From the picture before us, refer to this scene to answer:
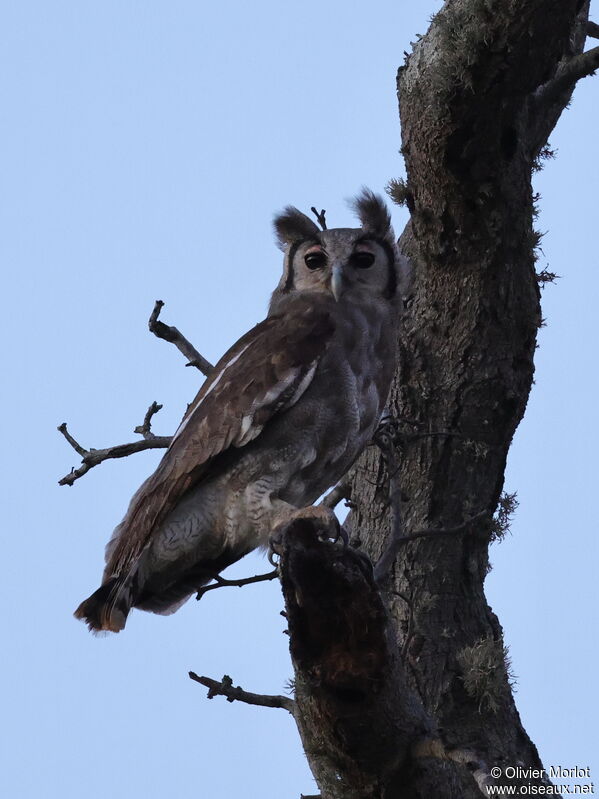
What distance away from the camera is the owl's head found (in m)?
4.76

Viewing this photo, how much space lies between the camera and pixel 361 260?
484 centimetres

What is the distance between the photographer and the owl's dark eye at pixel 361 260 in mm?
4816

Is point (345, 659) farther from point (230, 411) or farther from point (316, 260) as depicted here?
point (316, 260)

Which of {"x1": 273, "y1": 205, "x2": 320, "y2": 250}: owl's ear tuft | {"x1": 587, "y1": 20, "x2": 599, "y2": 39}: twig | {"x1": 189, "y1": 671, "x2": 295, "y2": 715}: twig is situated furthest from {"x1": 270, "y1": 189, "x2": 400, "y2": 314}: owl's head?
{"x1": 189, "y1": 671, "x2": 295, "y2": 715}: twig

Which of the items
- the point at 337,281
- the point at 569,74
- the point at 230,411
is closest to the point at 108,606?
the point at 230,411

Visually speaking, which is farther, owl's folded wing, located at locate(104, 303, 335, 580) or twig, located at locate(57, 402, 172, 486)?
twig, located at locate(57, 402, 172, 486)

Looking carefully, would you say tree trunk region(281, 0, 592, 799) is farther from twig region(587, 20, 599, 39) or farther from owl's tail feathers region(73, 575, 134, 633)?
owl's tail feathers region(73, 575, 134, 633)

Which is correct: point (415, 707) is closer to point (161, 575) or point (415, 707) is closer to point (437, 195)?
point (161, 575)

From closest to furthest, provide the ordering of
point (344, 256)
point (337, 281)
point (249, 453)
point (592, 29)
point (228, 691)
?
point (228, 691) < point (249, 453) < point (337, 281) < point (344, 256) < point (592, 29)

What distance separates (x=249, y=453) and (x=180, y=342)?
1201 millimetres

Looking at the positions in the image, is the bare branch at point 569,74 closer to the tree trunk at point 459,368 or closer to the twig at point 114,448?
the tree trunk at point 459,368

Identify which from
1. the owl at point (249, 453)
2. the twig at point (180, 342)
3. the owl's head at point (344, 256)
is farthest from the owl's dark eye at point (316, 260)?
the twig at point (180, 342)

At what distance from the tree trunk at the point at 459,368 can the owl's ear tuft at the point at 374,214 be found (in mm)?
173

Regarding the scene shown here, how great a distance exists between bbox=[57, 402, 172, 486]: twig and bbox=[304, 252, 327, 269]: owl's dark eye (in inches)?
38.6
